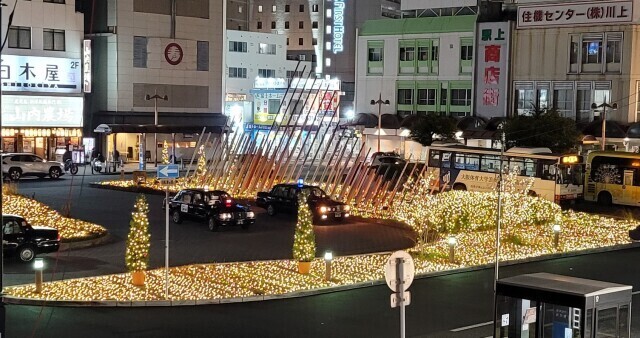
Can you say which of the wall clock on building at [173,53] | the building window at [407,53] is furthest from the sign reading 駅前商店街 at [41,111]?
the building window at [407,53]

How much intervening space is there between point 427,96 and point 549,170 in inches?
1111

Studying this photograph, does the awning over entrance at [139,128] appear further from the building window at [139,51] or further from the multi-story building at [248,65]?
the multi-story building at [248,65]

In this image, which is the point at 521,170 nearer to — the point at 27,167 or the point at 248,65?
the point at 27,167

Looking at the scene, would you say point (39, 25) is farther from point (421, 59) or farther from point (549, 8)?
point (549, 8)

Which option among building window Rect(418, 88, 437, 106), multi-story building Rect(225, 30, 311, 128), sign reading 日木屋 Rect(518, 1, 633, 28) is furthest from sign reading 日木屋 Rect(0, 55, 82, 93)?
sign reading 日木屋 Rect(518, 1, 633, 28)

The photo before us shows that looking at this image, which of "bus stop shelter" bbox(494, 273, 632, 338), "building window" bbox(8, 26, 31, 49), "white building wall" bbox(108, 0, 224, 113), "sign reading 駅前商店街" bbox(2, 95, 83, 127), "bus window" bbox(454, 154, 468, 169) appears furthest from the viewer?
"white building wall" bbox(108, 0, 224, 113)

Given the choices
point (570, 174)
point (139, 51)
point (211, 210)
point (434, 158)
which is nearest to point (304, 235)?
point (211, 210)

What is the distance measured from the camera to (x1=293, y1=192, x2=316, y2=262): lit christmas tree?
20906 mm

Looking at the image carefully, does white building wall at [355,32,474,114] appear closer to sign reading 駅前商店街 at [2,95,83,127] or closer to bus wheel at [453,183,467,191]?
bus wheel at [453,183,467,191]

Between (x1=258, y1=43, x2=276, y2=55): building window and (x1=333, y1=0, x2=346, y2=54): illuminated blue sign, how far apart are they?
7019 mm

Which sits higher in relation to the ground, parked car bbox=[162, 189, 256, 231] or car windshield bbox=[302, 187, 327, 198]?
car windshield bbox=[302, 187, 327, 198]

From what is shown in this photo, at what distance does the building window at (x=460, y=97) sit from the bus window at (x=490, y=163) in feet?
76.6

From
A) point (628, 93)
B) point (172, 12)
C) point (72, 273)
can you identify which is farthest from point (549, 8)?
point (72, 273)

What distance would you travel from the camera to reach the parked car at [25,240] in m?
22.3
